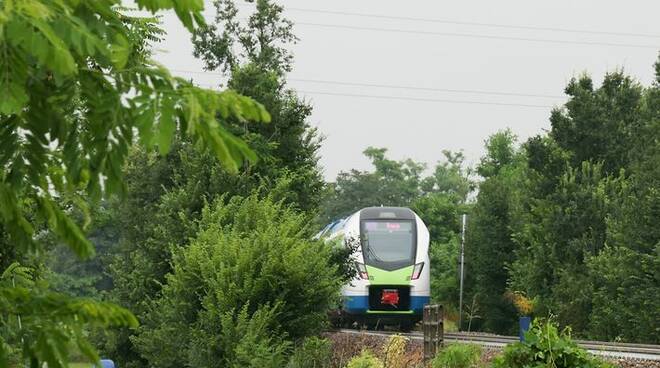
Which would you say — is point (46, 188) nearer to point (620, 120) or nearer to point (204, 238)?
point (204, 238)

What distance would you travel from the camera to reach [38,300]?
401 centimetres

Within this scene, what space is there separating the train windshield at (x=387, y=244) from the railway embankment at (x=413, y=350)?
3832mm

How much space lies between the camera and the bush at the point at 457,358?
1919 centimetres

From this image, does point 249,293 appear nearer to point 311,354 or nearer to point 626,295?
point 311,354

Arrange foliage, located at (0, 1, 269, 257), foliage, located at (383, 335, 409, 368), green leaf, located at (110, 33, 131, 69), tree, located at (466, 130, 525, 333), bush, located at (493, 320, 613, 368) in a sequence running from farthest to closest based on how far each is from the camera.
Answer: tree, located at (466, 130, 525, 333)
foliage, located at (383, 335, 409, 368)
bush, located at (493, 320, 613, 368)
green leaf, located at (110, 33, 131, 69)
foliage, located at (0, 1, 269, 257)

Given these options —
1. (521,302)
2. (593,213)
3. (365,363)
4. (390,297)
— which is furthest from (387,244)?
(521,302)

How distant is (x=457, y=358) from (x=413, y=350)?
3376 mm

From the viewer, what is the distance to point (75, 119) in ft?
14.0

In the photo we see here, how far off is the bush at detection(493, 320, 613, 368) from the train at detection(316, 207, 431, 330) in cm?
1681

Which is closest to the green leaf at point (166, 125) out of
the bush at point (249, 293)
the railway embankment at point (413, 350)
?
the railway embankment at point (413, 350)

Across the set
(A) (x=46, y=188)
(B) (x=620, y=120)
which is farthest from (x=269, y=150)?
(A) (x=46, y=188)

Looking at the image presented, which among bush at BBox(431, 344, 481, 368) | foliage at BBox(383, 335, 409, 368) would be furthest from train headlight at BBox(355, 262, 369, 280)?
bush at BBox(431, 344, 481, 368)

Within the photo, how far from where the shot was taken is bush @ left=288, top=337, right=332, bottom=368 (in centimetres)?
2186

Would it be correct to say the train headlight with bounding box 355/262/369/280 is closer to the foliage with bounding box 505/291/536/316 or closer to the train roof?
the train roof
